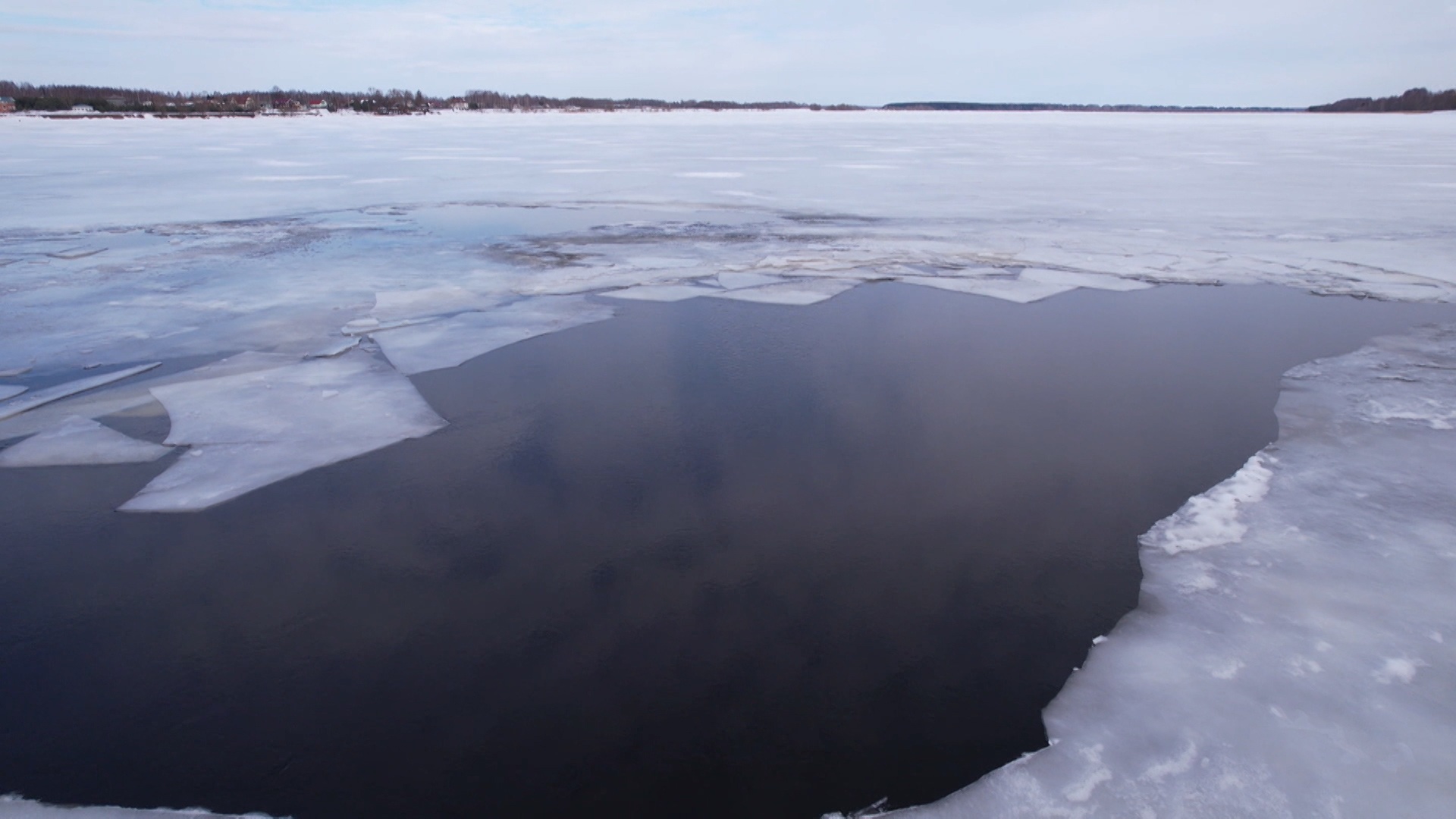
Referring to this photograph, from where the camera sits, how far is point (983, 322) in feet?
18.8

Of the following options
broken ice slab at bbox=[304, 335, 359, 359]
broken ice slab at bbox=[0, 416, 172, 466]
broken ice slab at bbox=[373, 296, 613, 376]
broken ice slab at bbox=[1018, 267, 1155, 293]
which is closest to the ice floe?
broken ice slab at bbox=[0, 416, 172, 466]

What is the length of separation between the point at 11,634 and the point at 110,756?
2.79 ft

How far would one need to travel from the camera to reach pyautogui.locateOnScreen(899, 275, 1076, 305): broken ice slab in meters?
6.31

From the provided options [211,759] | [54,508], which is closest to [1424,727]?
[211,759]

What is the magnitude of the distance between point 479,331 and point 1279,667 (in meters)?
4.82

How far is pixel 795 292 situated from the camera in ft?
21.1

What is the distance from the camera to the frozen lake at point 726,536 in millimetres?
2070

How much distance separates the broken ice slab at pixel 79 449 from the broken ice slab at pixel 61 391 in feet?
1.51

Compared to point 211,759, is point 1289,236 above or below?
above

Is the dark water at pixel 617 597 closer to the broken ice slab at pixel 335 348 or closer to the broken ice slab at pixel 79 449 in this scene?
the broken ice slab at pixel 79 449

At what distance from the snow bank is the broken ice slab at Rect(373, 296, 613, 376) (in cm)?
400

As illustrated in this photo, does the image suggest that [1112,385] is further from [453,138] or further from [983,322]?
[453,138]

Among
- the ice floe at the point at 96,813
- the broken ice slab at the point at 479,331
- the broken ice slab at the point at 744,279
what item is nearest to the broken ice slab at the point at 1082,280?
the broken ice slab at the point at 744,279

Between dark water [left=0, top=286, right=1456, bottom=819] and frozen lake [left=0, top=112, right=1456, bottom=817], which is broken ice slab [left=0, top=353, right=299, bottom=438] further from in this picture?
dark water [left=0, top=286, right=1456, bottom=819]
